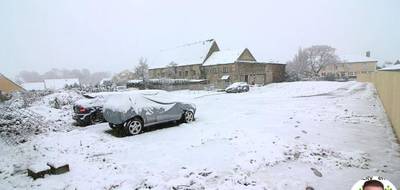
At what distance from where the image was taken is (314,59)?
6644cm

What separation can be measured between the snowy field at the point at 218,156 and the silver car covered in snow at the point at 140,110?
42 centimetres

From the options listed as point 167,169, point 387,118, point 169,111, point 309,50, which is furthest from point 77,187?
point 309,50

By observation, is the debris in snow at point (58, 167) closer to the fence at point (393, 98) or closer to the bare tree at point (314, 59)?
the fence at point (393, 98)

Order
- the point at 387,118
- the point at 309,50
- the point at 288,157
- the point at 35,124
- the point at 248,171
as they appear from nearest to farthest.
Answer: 1. the point at 248,171
2. the point at 288,157
3. the point at 387,118
4. the point at 35,124
5. the point at 309,50

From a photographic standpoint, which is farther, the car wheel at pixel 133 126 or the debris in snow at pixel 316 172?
the car wheel at pixel 133 126

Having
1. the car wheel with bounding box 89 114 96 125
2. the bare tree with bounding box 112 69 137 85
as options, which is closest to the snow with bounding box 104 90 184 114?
the car wheel with bounding box 89 114 96 125

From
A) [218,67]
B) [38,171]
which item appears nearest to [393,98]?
[38,171]

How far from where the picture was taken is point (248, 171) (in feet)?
18.3

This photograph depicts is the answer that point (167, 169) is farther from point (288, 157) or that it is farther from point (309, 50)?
point (309, 50)

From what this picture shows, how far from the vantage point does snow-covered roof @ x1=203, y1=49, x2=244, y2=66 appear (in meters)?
47.1

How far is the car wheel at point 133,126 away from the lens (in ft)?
30.7

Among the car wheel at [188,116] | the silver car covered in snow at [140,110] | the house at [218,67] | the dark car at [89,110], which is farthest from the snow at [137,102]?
the house at [218,67]

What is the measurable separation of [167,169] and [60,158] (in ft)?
10.1

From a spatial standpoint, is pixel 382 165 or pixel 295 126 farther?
pixel 295 126
